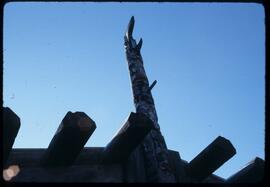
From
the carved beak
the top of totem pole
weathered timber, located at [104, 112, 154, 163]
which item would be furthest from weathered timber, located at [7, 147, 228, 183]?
the carved beak

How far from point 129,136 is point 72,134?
57cm

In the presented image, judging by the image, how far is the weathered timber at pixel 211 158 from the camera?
448 centimetres

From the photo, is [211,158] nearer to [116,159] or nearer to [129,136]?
[116,159]

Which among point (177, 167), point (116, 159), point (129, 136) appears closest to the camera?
point (129, 136)

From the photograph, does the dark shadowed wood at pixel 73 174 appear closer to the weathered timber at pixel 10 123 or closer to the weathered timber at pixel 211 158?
the weathered timber at pixel 211 158

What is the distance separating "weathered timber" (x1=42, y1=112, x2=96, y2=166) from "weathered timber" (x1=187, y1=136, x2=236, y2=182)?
1609 millimetres

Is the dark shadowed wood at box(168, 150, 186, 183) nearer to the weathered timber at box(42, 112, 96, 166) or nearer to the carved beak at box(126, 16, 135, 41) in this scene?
the weathered timber at box(42, 112, 96, 166)

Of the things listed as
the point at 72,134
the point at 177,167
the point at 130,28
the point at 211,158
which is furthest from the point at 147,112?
the point at 130,28

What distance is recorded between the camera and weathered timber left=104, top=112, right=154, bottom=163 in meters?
3.66

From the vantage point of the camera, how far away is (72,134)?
3590 millimetres

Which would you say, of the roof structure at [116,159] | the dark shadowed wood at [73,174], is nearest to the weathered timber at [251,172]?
the roof structure at [116,159]

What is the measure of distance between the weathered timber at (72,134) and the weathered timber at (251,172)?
205 cm

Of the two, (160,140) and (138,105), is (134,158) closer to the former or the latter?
(160,140)

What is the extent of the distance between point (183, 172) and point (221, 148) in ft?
2.93
